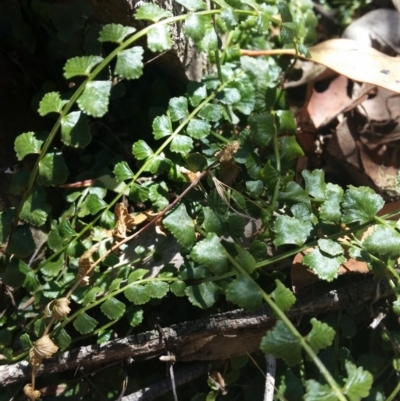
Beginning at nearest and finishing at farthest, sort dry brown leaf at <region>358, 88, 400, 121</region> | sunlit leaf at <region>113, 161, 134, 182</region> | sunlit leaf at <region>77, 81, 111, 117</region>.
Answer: sunlit leaf at <region>77, 81, 111, 117</region> < sunlit leaf at <region>113, 161, 134, 182</region> < dry brown leaf at <region>358, 88, 400, 121</region>

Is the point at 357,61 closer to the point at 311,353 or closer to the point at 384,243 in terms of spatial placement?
the point at 384,243

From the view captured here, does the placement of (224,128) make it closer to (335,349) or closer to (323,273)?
(323,273)

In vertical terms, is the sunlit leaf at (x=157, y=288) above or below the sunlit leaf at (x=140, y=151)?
below

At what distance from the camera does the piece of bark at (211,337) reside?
1325 millimetres

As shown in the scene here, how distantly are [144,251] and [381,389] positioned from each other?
2.57 ft

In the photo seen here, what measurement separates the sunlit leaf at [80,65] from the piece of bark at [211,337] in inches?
27.9

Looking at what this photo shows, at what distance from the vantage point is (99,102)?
3.76 ft

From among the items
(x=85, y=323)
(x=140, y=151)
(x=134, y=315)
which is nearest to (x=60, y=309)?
(x=85, y=323)

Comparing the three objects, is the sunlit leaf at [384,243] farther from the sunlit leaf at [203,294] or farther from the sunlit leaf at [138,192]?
the sunlit leaf at [138,192]

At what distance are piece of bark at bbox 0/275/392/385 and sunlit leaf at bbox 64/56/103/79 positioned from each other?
2.32 ft

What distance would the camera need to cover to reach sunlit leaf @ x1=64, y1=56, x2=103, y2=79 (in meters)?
1.15

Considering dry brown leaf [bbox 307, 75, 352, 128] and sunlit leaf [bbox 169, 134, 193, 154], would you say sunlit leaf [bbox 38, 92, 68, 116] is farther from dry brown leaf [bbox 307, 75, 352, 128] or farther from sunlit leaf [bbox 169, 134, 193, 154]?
dry brown leaf [bbox 307, 75, 352, 128]

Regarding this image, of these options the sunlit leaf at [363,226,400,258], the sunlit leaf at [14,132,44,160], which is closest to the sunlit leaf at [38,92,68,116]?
the sunlit leaf at [14,132,44,160]

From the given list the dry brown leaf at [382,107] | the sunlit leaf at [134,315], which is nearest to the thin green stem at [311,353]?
the sunlit leaf at [134,315]
